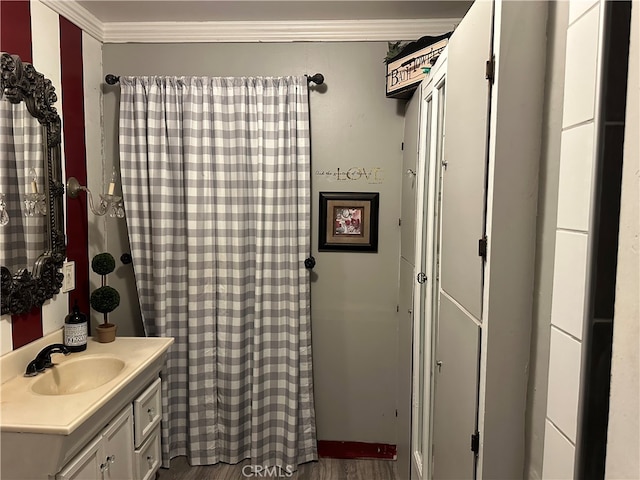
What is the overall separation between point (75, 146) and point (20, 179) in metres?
0.51

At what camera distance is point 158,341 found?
2148 mm

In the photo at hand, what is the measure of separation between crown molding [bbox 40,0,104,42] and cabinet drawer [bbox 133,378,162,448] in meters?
1.85

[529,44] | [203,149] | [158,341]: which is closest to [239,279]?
[158,341]

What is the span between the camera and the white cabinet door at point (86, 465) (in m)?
1.43

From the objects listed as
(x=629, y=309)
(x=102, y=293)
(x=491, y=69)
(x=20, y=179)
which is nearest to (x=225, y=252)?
(x=102, y=293)

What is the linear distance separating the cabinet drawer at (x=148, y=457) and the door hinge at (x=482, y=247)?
5.63 ft

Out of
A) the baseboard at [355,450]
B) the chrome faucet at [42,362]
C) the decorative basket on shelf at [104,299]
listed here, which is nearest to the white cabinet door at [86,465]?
the chrome faucet at [42,362]

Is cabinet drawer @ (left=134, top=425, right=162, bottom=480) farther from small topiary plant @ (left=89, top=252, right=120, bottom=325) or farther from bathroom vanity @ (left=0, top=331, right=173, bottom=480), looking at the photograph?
small topiary plant @ (left=89, top=252, right=120, bottom=325)

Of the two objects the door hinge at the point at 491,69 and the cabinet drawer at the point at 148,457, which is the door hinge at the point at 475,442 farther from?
the cabinet drawer at the point at 148,457

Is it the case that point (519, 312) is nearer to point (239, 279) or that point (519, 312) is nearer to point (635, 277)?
point (635, 277)

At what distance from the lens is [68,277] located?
2.13 meters

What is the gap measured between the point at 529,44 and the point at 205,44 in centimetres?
192

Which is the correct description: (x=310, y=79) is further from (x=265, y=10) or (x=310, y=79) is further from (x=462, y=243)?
(x=462, y=243)

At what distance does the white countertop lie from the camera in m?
1.37
